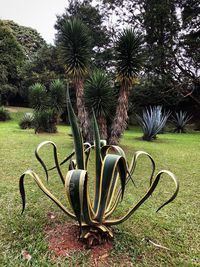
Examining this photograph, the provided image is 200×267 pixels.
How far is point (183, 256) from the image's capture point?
2211 mm

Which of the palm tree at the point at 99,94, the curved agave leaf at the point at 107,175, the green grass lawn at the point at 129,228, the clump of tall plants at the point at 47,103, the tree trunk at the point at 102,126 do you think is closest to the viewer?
the curved agave leaf at the point at 107,175

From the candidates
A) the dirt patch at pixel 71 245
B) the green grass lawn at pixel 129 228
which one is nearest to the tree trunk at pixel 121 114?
the green grass lawn at pixel 129 228

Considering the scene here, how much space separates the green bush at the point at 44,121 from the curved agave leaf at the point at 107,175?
9.51 metres

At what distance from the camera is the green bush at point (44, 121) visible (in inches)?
444

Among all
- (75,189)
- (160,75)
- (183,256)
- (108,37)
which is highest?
(108,37)

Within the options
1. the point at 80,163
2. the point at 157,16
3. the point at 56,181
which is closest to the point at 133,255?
the point at 80,163

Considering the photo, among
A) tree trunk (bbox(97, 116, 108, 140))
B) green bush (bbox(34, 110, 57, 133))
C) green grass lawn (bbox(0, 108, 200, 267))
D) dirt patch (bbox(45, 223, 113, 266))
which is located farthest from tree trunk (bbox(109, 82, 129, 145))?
green bush (bbox(34, 110, 57, 133))

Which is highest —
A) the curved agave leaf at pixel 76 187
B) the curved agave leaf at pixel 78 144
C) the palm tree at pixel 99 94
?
the palm tree at pixel 99 94

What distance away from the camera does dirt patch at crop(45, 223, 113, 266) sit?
2105mm

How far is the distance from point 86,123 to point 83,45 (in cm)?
221

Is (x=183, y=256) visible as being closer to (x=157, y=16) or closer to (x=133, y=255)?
(x=133, y=255)

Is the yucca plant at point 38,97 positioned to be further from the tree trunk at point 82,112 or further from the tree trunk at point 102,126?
the tree trunk at point 102,126

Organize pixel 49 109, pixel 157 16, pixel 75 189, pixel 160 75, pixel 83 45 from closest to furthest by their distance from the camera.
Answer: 1. pixel 75 189
2. pixel 83 45
3. pixel 49 109
4. pixel 157 16
5. pixel 160 75

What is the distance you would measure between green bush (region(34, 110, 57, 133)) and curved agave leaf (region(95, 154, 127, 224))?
951 centimetres
